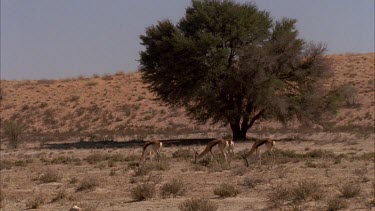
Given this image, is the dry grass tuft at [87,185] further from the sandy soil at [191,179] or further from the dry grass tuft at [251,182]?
the dry grass tuft at [251,182]

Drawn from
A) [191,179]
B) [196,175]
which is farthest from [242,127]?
[191,179]

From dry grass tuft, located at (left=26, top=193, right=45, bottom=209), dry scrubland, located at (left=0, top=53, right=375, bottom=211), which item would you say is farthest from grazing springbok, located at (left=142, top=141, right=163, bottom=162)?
dry grass tuft, located at (left=26, top=193, right=45, bottom=209)

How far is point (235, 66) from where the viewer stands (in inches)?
1660

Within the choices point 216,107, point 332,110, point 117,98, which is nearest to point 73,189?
point 216,107

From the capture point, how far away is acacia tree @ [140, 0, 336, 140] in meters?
40.8

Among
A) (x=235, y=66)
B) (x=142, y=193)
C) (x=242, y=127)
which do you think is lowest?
(x=142, y=193)

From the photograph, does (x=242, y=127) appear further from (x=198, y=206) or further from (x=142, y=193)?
(x=198, y=206)

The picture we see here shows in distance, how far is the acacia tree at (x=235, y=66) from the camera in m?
40.8

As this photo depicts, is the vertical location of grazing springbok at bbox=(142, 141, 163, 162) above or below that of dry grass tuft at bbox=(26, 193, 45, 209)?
above

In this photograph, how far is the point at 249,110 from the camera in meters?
42.8

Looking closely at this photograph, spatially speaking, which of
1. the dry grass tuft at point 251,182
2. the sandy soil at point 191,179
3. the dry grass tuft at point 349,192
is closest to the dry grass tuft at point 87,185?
the sandy soil at point 191,179

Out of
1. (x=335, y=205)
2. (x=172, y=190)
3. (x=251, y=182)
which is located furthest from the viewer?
(x=251, y=182)

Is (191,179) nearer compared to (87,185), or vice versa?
(87,185)

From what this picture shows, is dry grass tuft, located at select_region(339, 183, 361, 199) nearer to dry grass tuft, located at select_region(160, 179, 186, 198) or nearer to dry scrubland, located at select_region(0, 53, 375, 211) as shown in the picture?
dry scrubland, located at select_region(0, 53, 375, 211)
